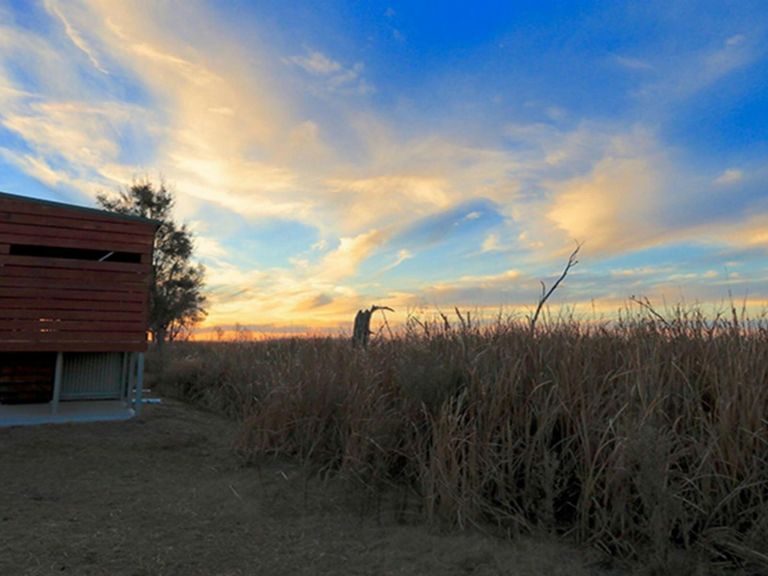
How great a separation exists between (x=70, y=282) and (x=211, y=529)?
6639 millimetres

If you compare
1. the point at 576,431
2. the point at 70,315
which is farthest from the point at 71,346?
the point at 576,431

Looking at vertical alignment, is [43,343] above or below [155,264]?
below

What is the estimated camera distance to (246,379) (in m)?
10.2

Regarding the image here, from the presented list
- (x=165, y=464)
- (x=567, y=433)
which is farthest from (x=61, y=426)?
(x=567, y=433)

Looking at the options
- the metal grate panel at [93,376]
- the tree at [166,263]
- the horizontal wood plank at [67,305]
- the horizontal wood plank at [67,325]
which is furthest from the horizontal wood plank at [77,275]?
the tree at [166,263]

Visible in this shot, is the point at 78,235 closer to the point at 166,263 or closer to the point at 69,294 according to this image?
the point at 69,294

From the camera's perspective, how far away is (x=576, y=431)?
3854 mm

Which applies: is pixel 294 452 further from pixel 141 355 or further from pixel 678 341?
pixel 141 355

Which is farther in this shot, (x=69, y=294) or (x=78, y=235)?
(x=78, y=235)

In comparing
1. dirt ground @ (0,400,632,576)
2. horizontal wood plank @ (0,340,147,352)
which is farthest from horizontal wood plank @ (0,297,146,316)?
dirt ground @ (0,400,632,576)

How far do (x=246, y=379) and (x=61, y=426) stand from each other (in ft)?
10.2

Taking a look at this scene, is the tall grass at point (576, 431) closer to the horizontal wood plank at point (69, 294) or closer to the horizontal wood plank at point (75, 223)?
the horizontal wood plank at point (69, 294)

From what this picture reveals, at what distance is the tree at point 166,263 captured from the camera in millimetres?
22875

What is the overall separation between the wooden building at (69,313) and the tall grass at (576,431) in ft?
16.1
